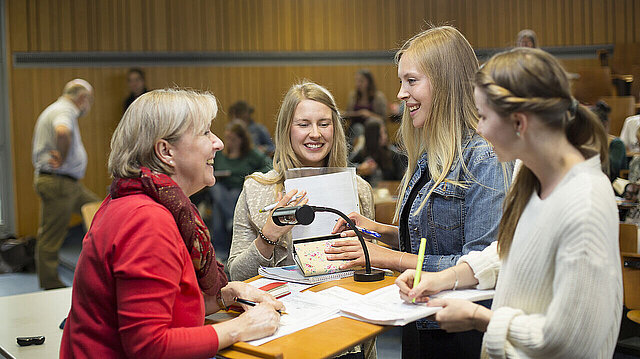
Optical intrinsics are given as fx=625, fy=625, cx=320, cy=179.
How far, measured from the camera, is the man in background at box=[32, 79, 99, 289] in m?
5.84

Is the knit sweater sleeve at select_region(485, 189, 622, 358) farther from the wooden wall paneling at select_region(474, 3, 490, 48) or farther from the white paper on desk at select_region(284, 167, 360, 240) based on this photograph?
the wooden wall paneling at select_region(474, 3, 490, 48)

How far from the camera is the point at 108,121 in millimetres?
9516

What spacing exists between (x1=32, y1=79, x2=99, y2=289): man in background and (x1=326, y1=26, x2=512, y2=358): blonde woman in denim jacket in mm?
4448

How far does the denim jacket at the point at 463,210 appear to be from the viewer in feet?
6.68

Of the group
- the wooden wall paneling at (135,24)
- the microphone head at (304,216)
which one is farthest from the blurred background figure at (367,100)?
the microphone head at (304,216)

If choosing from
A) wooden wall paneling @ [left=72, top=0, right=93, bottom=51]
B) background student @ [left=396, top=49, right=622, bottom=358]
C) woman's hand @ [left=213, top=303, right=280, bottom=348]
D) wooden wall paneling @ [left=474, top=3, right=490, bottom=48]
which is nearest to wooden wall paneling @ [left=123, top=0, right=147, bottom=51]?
wooden wall paneling @ [left=72, top=0, right=93, bottom=51]

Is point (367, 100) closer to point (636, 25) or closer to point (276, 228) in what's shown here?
point (636, 25)

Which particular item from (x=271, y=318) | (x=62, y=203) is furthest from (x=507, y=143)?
(x=62, y=203)

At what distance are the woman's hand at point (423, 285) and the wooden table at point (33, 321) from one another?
1.34 meters

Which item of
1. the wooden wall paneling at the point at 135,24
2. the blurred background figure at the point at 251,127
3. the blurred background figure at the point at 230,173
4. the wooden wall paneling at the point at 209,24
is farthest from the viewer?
the wooden wall paneling at the point at 209,24

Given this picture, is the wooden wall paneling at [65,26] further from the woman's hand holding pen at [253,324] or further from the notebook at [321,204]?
the woman's hand holding pen at [253,324]

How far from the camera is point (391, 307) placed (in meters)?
1.81

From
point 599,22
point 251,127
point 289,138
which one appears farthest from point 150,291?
point 599,22

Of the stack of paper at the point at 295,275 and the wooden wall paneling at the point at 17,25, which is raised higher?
the wooden wall paneling at the point at 17,25
